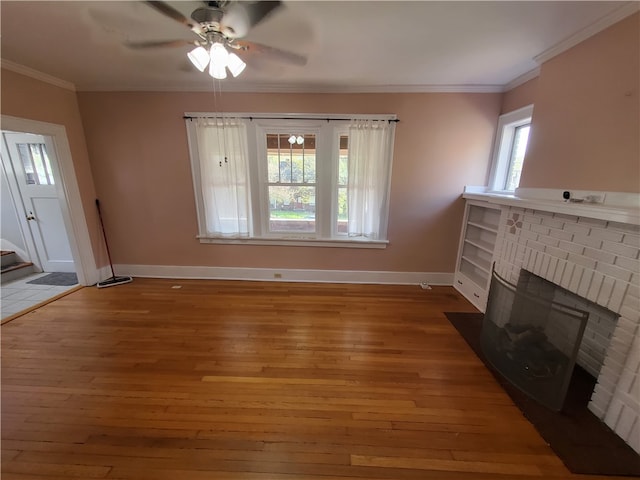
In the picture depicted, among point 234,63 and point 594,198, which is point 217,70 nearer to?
point 234,63

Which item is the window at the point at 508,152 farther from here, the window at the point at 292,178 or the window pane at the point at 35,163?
the window pane at the point at 35,163

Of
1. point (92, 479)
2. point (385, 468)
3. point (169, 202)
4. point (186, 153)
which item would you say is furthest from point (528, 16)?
point (169, 202)

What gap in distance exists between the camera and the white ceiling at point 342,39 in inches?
62.9

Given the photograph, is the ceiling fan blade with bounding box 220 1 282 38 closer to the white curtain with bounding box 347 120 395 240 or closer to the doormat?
the white curtain with bounding box 347 120 395 240

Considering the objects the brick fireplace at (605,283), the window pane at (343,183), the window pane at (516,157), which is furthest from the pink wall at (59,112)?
the window pane at (516,157)

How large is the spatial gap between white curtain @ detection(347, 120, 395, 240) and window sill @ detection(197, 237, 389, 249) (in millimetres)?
102

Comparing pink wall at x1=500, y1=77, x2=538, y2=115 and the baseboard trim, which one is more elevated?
pink wall at x1=500, y1=77, x2=538, y2=115

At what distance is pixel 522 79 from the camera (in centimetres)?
261

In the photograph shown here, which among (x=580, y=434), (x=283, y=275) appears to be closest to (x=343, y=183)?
(x=283, y=275)

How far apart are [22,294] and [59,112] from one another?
2330 mm

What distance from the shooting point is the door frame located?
281 centimetres

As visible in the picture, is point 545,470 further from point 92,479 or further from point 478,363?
point 92,479

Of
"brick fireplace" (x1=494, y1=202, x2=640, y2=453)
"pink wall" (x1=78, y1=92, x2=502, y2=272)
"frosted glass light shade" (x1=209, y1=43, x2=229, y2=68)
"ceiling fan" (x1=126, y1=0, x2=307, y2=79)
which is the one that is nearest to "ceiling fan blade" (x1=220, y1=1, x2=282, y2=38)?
"ceiling fan" (x1=126, y1=0, x2=307, y2=79)

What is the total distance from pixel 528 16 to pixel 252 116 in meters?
2.65
